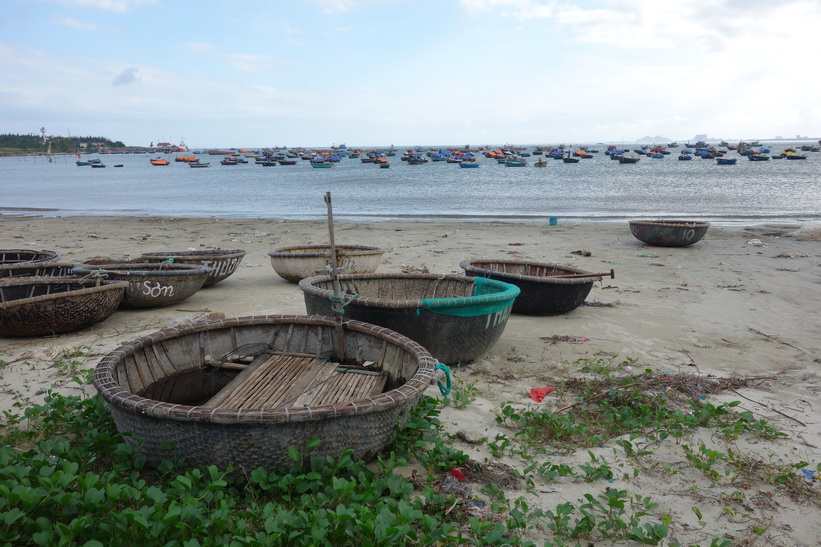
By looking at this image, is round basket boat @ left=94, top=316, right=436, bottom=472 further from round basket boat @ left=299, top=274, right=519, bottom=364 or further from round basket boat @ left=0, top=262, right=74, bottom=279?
round basket boat @ left=0, top=262, right=74, bottom=279

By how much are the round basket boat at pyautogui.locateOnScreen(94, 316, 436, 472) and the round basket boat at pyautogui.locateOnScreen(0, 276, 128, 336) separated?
88.9 inches

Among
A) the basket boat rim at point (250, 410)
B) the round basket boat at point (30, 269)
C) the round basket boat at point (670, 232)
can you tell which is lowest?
the round basket boat at point (670, 232)

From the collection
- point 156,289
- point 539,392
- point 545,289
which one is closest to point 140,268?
point 156,289

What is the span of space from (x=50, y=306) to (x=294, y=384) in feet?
11.0

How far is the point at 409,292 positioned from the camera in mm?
6008

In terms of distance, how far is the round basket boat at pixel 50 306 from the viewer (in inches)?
212


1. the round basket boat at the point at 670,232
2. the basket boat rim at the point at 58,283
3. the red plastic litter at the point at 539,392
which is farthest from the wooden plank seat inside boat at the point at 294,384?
the round basket boat at the point at 670,232

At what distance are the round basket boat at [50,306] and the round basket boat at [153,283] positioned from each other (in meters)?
0.27

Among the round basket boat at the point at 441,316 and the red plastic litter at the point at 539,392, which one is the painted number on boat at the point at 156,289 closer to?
the round basket boat at the point at 441,316

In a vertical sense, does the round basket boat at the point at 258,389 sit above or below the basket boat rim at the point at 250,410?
below

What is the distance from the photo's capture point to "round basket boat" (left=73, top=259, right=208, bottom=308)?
6.60 meters

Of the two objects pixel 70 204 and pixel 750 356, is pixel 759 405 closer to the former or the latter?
pixel 750 356

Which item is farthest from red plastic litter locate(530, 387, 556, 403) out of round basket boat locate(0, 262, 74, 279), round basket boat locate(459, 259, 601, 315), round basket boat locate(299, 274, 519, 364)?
round basket boat locate(0, 262, 74, 279)

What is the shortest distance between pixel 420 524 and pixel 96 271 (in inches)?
217
